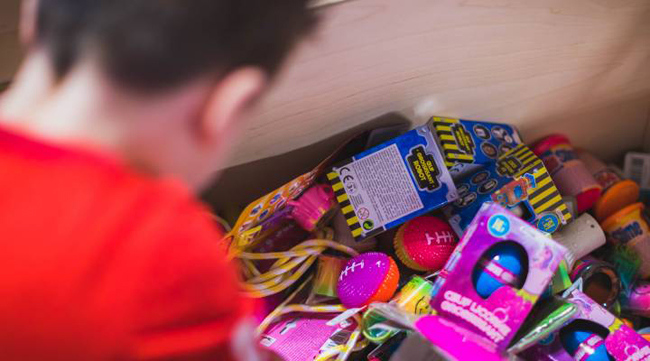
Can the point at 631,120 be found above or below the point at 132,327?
below

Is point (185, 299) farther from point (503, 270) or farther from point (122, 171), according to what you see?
point (503, 270)

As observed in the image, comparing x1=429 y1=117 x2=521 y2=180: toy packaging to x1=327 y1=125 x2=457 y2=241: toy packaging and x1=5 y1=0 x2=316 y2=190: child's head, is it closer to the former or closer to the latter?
x1=327 y1=125 x2=457 y2=241: toy packaging

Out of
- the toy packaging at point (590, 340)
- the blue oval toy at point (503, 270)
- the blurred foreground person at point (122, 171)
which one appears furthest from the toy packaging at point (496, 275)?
the blurred foreground person at point (122, 171)

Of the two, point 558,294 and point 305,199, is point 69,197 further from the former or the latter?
point 558,294

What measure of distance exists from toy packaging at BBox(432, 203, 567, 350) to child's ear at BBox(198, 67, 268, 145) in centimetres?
44

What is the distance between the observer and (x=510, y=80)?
983 mm

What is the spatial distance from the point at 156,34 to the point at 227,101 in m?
0.06

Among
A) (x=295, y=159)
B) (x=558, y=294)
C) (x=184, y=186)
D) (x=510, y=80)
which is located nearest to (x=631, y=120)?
(x=510, y=80)

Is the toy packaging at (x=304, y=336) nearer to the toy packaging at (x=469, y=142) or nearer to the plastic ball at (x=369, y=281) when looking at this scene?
the plastic ball at (x=369, y=281)

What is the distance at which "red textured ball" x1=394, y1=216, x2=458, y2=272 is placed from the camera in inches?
35.6

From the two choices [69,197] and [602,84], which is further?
[602,84]

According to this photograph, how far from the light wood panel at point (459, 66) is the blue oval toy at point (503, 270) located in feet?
0.88

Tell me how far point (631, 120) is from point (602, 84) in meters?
0.17

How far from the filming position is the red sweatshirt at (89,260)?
39cm
